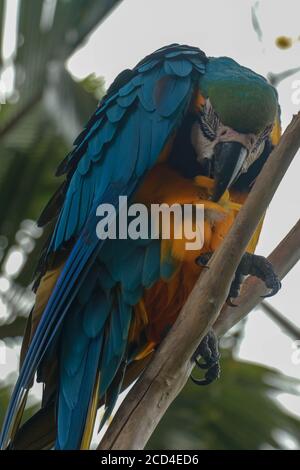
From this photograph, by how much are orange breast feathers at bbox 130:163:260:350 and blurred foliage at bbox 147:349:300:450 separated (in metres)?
1.30

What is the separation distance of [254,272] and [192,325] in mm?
403

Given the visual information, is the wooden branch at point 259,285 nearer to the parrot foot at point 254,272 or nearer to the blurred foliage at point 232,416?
the parrot foot at point 254,272

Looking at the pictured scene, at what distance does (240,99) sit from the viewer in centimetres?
268

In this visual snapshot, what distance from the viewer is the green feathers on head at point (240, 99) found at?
2.64m

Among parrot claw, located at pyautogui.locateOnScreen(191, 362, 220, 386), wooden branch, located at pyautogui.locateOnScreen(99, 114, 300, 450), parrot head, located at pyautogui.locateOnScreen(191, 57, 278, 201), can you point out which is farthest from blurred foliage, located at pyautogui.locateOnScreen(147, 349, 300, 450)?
wooden branch, located at pyautogui.locateOnScreen(99, 114, 300, 450)

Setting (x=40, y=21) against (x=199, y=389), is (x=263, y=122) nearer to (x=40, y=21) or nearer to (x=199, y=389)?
(x=40, y=21)

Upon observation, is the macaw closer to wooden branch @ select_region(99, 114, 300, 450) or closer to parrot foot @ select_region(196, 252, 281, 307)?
parrot foot @ select_region(196, 252, 281, 307)

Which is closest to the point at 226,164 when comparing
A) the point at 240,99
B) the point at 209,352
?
the point at 240,99

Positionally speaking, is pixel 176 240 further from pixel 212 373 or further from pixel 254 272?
pixel 212 373

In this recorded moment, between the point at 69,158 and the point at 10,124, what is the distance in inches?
43.3

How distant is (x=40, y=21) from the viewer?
372 centimetres

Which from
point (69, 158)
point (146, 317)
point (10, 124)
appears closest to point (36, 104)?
point (10, 124)

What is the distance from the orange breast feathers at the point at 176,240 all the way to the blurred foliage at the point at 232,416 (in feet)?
4.27

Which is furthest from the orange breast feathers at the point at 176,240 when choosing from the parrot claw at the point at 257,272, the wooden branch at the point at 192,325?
the wooden branch at the point at 192,325
